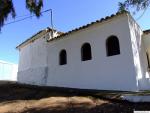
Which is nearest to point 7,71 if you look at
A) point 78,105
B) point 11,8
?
point 11,8

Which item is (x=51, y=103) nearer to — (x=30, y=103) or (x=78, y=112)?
(x=30, y=103)

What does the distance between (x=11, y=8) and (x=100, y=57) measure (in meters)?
5.79

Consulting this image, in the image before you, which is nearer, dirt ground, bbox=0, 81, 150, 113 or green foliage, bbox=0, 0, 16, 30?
dirt ground, bbox=0, 81, 150, 113

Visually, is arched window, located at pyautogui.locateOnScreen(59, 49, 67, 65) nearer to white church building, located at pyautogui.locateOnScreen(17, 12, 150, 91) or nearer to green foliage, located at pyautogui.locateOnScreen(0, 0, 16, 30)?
white church building, located at pyautogui.locateOnScreen(17, 12, 150, 91)

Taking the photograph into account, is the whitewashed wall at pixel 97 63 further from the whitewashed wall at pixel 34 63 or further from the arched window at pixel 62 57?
the whitewashed wall at pixel 34 63

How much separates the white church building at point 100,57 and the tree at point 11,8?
335 cm

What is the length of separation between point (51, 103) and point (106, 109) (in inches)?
104

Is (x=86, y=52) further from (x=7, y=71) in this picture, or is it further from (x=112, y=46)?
(x=7, y=71)

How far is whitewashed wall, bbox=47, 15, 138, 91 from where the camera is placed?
11.5 meters

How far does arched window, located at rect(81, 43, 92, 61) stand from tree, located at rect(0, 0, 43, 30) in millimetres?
3709

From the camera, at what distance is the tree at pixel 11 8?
36.7ft

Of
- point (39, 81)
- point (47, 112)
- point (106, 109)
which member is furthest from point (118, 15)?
point (39, 81)

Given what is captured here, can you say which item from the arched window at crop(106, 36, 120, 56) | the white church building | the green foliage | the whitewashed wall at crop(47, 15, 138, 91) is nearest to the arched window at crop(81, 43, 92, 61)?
the white church building

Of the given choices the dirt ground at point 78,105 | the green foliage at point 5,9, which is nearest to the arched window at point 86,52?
the dirt ground at point 78,105
